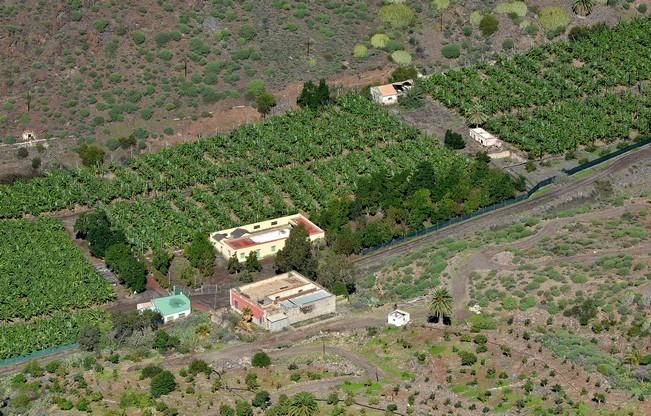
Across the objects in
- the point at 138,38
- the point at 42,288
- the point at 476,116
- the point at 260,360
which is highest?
the point at 138,38

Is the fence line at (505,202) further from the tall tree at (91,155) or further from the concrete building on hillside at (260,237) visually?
the tall tree at (91,155)

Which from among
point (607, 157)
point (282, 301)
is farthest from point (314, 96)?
point (282, 301)

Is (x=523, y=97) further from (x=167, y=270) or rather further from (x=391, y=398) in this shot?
(x=391, y=398)

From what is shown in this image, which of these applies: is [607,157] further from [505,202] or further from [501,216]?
[501,216]

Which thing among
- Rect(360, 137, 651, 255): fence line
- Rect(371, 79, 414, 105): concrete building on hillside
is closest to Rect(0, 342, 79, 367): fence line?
Rect(360, 137, 651, 255): fence line

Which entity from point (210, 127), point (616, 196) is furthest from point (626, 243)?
point (210, 127)
